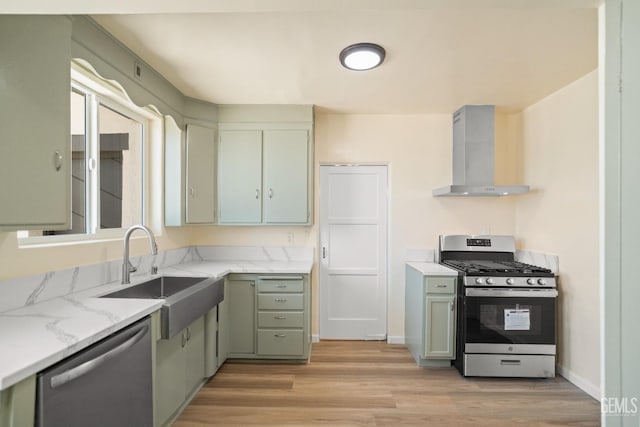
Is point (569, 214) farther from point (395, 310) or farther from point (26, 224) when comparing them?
point (26, 224)

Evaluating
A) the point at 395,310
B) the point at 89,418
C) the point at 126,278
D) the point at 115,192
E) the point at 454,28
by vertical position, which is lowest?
the point at 395,310

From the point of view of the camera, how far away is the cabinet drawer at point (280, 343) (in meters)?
2.94

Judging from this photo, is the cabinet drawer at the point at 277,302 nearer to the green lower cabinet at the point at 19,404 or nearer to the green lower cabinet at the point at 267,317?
the green lower cabinet at the point at 267,317

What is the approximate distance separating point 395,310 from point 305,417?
65.7 inches

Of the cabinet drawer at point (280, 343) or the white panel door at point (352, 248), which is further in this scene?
the white panel door at point (352, 248)

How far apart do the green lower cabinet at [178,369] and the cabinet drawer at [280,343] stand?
560mm

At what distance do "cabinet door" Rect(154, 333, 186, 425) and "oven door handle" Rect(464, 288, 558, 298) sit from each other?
2.30 m

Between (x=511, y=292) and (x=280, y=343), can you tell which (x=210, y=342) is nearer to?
(x=280, y=343)

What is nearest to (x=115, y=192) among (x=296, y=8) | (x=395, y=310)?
(x=296, y=8)

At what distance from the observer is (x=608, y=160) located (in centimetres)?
102

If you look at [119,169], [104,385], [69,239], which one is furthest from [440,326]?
[119,169]

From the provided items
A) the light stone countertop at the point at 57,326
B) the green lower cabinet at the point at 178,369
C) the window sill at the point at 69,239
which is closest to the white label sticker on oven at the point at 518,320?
the green lower cabinet at the point at 178,369

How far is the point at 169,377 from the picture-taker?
2000mm

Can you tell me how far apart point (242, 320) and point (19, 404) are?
202 cm
